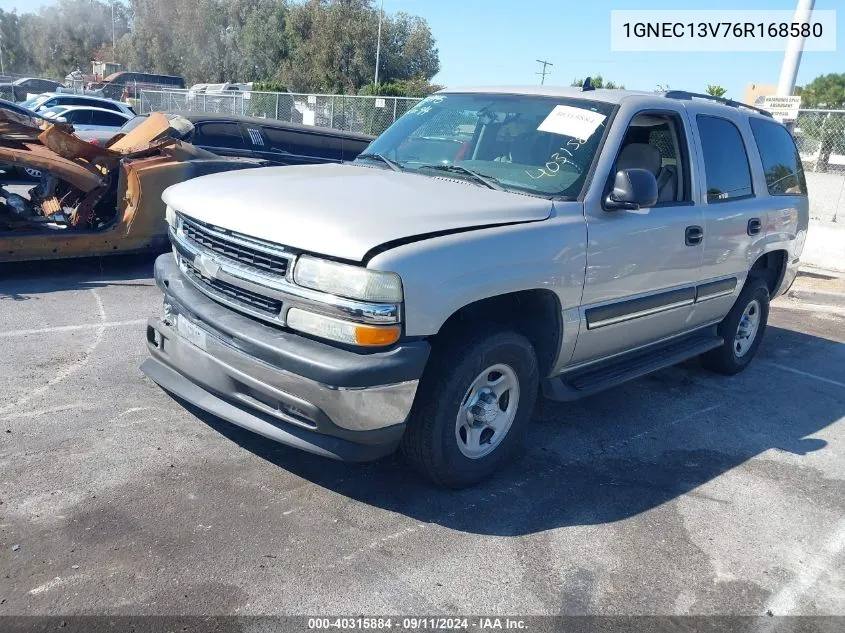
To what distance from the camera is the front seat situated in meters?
4.34

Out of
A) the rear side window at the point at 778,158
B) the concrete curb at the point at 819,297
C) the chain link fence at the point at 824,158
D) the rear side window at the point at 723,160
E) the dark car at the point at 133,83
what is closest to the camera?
the rear side window at the point at 723,160

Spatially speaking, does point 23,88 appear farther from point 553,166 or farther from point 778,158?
point 553,166

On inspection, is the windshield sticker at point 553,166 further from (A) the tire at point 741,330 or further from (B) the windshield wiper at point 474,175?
(A) the tire at point 741,330

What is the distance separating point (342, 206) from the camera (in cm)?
340

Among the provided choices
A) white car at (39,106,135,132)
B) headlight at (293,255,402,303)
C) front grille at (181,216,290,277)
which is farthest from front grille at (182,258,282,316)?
white car at (39,106,135,132)

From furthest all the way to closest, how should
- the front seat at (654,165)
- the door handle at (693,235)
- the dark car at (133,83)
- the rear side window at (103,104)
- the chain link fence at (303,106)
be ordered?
the dark car at (133,83) → the chain link fence at (303,106) → the rear side window at (103,104) → the door handle at (693,235) → the front seat at (654,165)

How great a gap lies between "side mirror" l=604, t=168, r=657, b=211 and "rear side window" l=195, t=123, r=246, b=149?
23.3 feet

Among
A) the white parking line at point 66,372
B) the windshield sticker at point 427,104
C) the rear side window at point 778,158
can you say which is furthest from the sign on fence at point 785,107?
the white parking line at point 66,372

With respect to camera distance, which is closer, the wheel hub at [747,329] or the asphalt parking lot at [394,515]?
the asphalt parking lot at [394,515]

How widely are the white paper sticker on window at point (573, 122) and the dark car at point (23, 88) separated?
1377 inches

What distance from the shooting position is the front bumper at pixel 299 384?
121 inches

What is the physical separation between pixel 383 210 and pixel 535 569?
1.72 metres

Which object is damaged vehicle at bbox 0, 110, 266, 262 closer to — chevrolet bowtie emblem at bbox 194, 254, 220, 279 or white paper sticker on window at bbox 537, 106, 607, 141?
chevrolet bowtie emblem at bbox 194, 254, 220, 279

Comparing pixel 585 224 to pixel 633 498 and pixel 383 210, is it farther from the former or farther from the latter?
pixel 633 498
